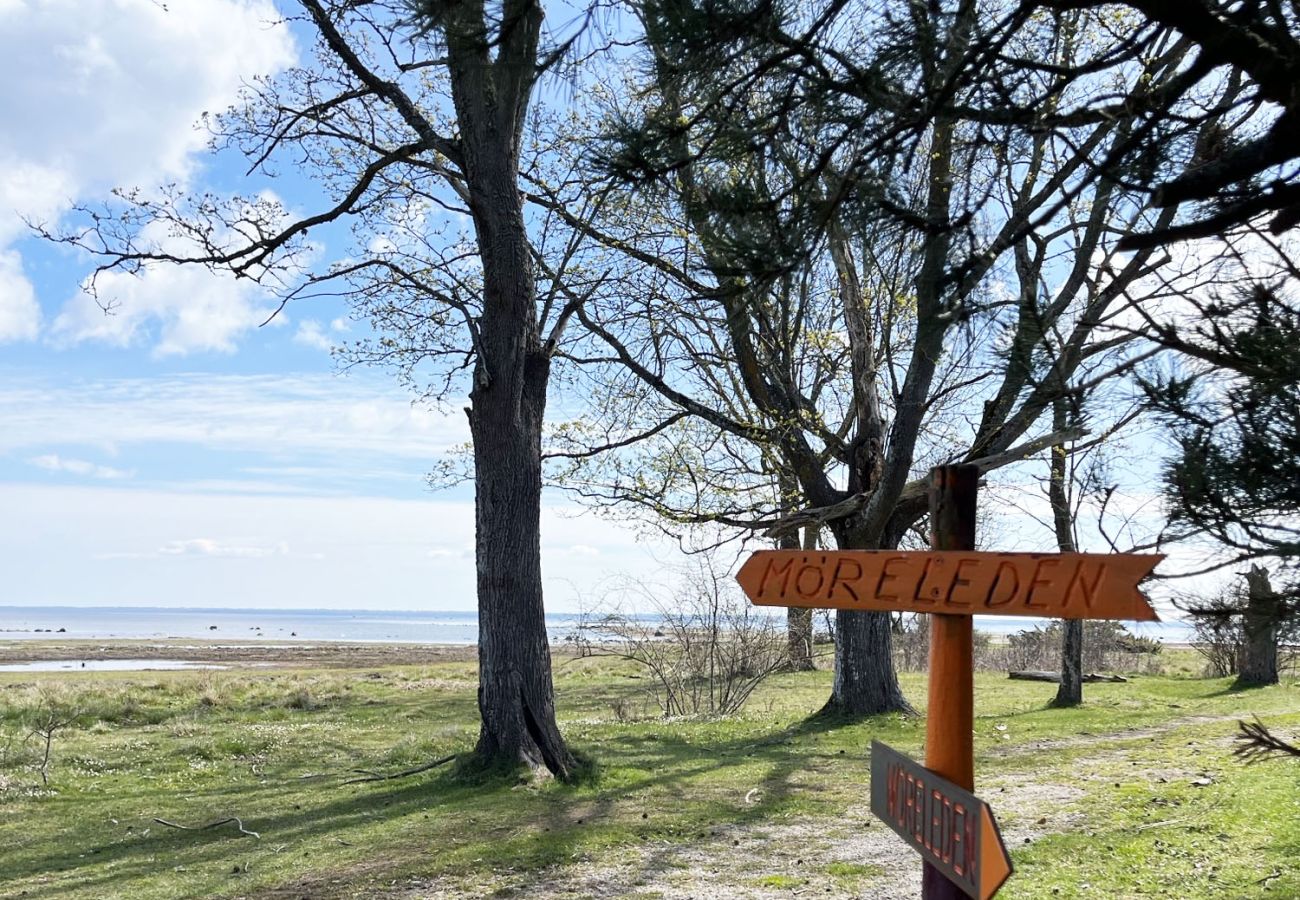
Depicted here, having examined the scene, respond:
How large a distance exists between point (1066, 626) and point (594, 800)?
28.8ft

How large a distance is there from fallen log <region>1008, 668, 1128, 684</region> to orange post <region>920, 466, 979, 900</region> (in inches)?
696

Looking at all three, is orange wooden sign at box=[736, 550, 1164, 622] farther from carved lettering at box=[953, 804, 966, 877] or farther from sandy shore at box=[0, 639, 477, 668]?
sandy shore at box=[0, 639, 477, 668]

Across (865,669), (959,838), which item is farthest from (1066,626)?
(959,838)

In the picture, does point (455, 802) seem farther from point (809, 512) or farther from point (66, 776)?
→ point (809, 512)

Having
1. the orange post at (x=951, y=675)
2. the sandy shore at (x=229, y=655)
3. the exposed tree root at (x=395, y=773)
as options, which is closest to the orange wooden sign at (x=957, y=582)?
the orange post at (x=951, y=675)

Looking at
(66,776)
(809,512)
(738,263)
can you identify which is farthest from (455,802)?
(738,263)

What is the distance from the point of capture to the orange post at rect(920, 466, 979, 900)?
135 inches

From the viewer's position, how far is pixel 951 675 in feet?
11.4

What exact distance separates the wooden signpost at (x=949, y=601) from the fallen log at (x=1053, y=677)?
1770 centimetres

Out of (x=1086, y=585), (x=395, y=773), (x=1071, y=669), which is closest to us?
(x=1086, y=585)

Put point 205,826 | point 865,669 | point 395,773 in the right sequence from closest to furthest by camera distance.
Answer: point 205,826 < point 395,773 < point 865,669

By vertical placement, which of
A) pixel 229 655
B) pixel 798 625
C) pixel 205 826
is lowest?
pixel 229 655

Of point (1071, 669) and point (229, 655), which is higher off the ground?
point (1071, 669)

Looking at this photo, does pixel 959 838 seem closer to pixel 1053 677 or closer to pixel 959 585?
pixel 959 585
